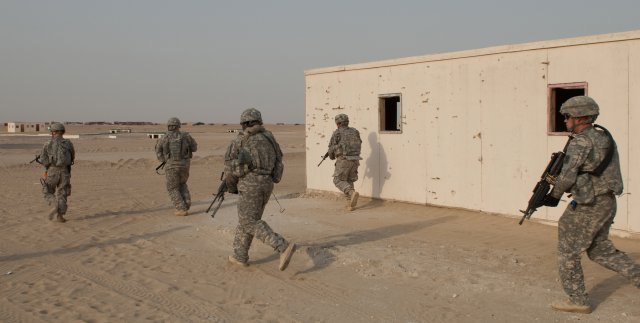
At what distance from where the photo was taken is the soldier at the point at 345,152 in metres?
11.6

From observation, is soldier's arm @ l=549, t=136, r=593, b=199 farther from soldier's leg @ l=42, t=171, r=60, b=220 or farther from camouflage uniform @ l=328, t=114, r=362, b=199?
soldier's leg @ l=42, t=171, r=60, b=220

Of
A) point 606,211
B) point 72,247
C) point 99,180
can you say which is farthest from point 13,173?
point 606,211

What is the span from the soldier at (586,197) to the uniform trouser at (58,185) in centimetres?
813

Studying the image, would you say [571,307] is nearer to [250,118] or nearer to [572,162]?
[572,162]

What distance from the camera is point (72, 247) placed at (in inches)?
336

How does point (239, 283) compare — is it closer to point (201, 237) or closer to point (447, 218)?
point (201, 237)

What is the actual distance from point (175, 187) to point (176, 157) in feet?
1.84

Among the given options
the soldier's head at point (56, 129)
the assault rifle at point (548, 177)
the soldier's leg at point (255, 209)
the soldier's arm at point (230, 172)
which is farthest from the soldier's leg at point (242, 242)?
the soldier's head at point (56, 129)

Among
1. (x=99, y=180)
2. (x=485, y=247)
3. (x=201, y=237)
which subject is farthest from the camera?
(x=99, y=180)

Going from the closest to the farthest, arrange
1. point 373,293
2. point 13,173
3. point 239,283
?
point 373,293
point 239,283
point 13,173

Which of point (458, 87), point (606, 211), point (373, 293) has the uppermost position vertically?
point (458, 87)

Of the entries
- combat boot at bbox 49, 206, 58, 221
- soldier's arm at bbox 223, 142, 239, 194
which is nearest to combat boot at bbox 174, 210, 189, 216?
combat boot at bbox 49, 206, 58, 221

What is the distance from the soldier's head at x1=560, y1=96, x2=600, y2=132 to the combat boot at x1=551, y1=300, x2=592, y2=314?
1.50 meters

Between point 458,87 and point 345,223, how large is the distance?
322 centimetres
